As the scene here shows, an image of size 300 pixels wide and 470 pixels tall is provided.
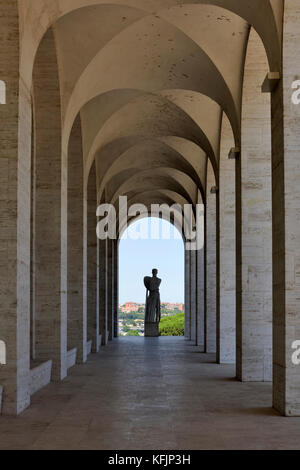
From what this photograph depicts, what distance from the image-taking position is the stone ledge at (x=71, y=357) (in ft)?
48.2

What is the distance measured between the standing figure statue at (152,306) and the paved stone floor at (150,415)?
1724cm

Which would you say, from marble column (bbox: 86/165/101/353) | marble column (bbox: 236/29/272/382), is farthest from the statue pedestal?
marble column (bbox: 236/29/272/382)

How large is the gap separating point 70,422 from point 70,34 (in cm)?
740

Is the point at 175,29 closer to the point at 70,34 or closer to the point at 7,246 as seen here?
the point at 70,34

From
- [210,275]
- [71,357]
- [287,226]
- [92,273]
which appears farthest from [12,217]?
[210,275]

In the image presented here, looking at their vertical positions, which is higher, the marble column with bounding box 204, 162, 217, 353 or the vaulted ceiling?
the vaulted ceiling

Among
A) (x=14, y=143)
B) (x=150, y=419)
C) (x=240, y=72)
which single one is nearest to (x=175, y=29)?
(x=240, y=72)

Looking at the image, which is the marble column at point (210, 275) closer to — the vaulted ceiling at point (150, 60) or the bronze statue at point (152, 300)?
the vaulted ceiling at point (150, 60)

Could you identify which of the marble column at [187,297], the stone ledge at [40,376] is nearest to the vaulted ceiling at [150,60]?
the stone ledge at [40,376]

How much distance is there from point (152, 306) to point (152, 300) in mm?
397

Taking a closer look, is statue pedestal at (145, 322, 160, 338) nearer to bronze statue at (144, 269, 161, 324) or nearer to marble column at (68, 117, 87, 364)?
bronze statue at (144, 269, 161, 324)

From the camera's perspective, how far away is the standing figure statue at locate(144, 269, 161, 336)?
31531 mm

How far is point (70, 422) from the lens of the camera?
26.8ft

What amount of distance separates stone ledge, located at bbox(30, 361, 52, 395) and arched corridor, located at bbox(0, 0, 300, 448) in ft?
0.20
